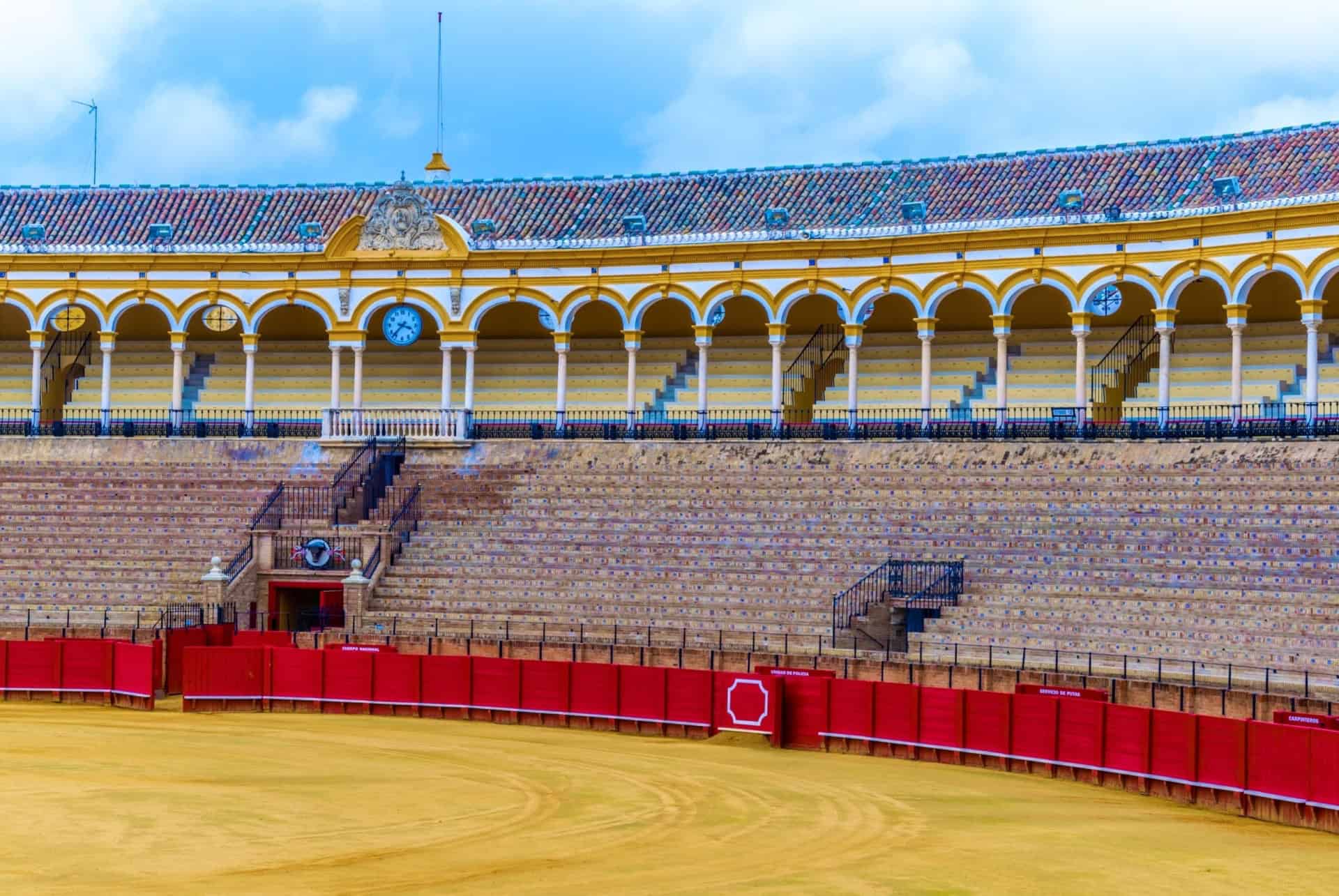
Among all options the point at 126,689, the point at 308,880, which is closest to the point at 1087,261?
the point at 126,689

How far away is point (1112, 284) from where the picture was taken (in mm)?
43781

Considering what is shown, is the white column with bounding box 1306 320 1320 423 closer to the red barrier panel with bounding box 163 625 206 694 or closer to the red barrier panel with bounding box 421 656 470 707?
the red barrier panel with bounding box 421 656 470 707

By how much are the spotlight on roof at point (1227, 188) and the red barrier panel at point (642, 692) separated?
60.5 feet

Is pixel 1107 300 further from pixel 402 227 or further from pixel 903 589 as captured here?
pixel 402 227

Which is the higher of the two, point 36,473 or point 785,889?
point 36,473

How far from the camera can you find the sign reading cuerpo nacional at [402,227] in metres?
49.6

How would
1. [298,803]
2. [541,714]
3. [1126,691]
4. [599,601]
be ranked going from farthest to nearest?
[599,601] < [541,714] < [1126,691] < [298,803]

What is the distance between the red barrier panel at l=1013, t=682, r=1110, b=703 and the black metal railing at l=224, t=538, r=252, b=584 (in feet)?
57.3

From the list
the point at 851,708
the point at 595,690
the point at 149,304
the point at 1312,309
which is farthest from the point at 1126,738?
the point at 149,304

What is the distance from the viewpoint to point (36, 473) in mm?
46250

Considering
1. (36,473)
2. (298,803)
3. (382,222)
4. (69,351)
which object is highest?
(382,222)

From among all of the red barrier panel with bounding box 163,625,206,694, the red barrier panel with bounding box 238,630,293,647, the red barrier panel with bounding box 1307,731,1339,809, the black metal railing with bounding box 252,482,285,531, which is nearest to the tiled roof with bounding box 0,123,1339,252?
the black metal railing with bounding box 252,482,285,531

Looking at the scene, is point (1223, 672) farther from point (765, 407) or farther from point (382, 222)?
point (382, 222)

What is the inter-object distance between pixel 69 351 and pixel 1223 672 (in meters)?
33.1
